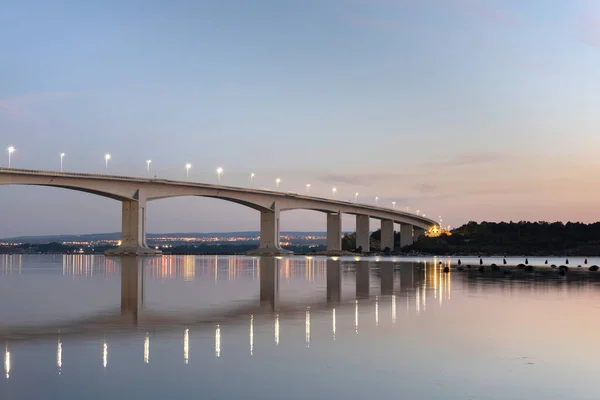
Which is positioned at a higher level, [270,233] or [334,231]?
[334,231]

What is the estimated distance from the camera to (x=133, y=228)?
381ft

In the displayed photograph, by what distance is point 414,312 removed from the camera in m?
24.6

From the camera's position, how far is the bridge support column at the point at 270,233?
145m

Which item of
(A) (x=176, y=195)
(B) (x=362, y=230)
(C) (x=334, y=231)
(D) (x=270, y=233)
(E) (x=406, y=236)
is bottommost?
(E) (x=406, y=236)

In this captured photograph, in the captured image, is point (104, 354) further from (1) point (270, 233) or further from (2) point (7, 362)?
(1) point (270, 233)

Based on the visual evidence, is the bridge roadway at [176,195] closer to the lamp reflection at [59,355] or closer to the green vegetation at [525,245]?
the green vegetation at [525,245]

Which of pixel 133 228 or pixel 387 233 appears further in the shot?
pixel 387 233

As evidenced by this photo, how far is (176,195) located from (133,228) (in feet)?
37.1

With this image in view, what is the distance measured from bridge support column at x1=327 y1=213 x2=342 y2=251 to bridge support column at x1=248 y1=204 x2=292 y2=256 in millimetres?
22144

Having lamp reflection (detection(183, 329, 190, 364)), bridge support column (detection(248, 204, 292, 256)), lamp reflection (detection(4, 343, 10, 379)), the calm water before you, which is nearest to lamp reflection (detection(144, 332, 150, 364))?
the calm water

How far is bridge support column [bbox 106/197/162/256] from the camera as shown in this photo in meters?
115

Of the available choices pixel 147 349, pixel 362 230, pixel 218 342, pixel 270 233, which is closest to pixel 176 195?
pixel 270 233

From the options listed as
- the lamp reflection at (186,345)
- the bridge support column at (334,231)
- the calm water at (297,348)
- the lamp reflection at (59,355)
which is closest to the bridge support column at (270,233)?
the bridge support column at (334,231)

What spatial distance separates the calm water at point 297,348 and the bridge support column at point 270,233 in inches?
4507
